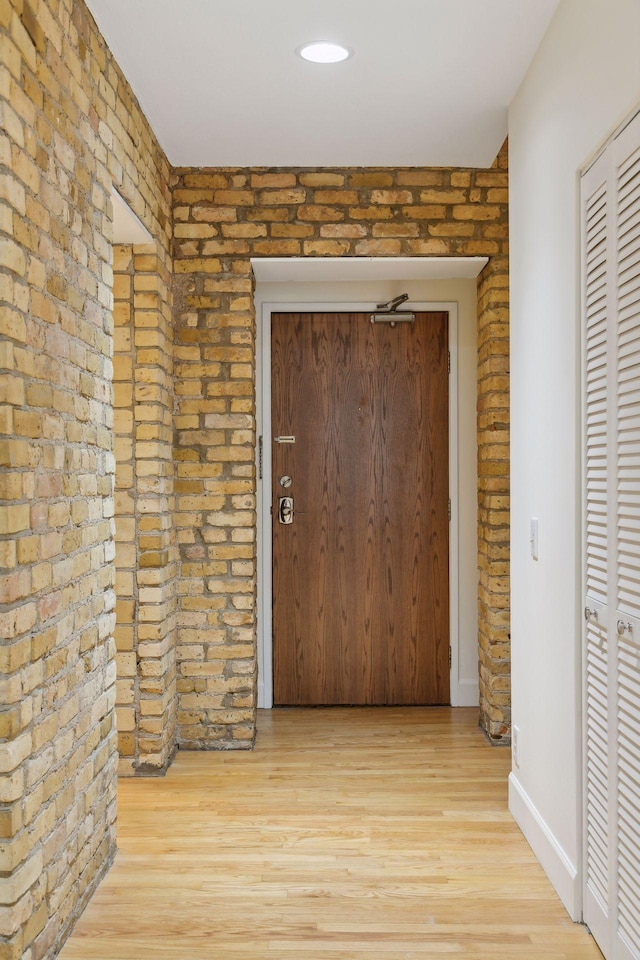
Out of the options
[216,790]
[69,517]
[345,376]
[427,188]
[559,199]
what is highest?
[427,188]

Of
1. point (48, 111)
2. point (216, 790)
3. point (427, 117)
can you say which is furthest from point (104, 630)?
point (427, 117)

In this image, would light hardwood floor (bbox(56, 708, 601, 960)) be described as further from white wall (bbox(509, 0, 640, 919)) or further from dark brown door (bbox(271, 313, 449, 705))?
dark brown door (bbox(271, 313, 449, 705))

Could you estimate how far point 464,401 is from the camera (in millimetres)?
4332

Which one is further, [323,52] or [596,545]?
[323,52]

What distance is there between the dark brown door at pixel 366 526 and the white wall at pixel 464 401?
0.09 m

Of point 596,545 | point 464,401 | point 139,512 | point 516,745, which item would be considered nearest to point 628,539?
point 596,545

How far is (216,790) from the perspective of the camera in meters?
3.26

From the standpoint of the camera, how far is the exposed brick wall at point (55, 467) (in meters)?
1.79

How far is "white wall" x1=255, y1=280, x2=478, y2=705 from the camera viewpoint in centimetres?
430

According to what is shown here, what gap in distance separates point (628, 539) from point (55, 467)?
1.37m

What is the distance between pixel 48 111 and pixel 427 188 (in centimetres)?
208

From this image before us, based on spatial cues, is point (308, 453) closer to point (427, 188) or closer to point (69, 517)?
point (427, 188)

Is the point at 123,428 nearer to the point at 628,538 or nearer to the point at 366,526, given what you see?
the point at 366,526

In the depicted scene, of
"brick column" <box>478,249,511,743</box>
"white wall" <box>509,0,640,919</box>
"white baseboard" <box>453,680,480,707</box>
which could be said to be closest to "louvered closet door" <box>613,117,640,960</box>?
"white wall" <box>509,0,640,919</box>
